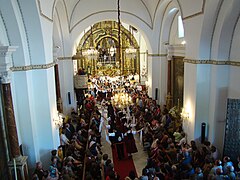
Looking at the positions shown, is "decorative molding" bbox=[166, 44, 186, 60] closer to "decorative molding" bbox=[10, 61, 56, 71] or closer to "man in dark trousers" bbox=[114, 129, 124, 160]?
"man in dark trousers" bbox=[114, 129, 124, 160]

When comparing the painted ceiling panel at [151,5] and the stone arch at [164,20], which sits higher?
the painted ceiling panel at [151,5]

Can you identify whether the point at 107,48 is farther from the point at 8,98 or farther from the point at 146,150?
the point at 8,98

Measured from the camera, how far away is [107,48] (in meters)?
26.5

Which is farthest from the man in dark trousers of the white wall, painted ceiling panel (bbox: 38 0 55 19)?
painted ceiling panel (bbox: 38 0 55 19)

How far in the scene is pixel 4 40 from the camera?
682 centimetres

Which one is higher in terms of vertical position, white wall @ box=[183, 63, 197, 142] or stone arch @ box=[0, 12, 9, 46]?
stone arch @ box=[0, 12, 9, 46]

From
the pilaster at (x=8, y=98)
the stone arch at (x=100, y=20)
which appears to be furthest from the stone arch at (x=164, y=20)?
the pilaster at (x=8, y=98)

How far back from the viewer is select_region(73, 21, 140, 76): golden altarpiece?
80.0 feet

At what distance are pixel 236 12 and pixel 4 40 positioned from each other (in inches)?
268

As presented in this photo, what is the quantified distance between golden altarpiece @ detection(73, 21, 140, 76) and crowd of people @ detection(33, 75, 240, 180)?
447 inches

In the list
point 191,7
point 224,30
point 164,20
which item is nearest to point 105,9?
point 164,20

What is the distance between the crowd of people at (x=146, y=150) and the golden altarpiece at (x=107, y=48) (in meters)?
11.4

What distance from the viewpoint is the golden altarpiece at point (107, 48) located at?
24.4 m

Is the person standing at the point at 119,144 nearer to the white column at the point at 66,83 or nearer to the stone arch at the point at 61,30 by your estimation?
the white column at the point at 66,83
